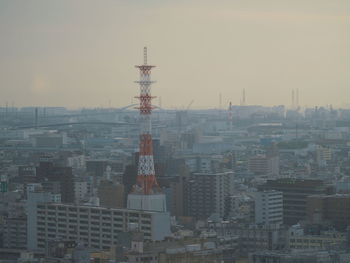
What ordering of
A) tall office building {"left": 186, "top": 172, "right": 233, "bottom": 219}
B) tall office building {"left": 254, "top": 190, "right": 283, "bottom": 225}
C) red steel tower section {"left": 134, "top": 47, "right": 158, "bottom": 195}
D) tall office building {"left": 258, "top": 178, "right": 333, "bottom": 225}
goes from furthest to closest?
tall office building {"left": 186, "top": 172, "right": 233, "bottom": 219}
tall office building {"left": 258, "top": 178, "right": 333, "bottom": 225}
tall office building {"left": 254, "top": 190, "right": 283, "bottom": 225}
red steel tower section {"left": 134, "top": 47, "right": 158, "bottom": 195}

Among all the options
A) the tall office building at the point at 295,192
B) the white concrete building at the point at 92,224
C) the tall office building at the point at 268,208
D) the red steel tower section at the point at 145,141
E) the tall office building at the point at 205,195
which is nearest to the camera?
the white concrete building at the point at 92,224

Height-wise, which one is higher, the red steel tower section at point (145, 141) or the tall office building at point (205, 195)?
the red steel tower section at point (145, 141)

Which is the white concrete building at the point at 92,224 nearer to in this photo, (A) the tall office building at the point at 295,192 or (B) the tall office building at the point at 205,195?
(B) the tall office building at the point at 205,195

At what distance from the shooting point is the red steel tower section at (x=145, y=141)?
566 inches

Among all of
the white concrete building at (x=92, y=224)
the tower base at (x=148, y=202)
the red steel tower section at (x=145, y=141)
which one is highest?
the red steel tower section at (x=145, y=141)

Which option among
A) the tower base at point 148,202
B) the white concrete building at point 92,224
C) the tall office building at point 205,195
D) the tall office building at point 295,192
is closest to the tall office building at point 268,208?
the tall office building at point 295,192

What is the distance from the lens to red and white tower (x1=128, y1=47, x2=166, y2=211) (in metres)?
14.4

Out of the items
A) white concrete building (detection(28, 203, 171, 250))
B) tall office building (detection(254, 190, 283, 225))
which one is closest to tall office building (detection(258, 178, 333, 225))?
tall office building (detection(254, 190, 283, 225))

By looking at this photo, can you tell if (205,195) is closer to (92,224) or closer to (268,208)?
(268,208)

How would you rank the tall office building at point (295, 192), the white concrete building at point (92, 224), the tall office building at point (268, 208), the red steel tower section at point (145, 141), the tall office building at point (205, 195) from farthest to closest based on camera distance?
the tall office building at point (205, 195) < the tall office building at point (295, 192) < the tall office building at point (268, 208) < the red steel tower section at point (145, 141) < the white concrete building at point (92, 224)

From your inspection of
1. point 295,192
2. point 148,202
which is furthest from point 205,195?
point 148,202

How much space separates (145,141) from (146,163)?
27cm

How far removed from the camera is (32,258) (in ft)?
40.1

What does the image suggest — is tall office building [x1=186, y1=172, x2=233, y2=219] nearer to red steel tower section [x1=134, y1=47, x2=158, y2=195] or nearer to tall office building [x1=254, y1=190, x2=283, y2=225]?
tall office building [x1=254, y1=190, x2=283, y2=225]
